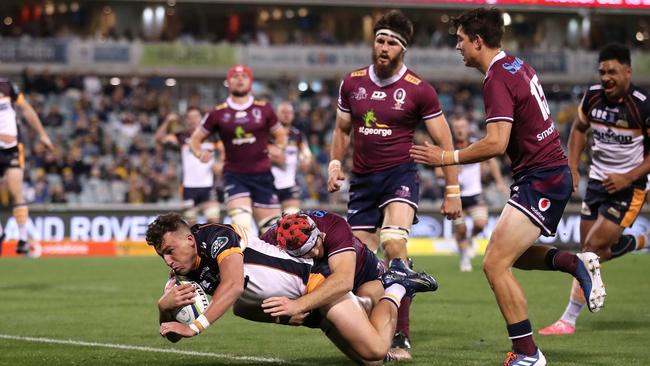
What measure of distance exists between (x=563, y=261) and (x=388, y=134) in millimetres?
2262

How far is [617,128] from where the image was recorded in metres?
11.6

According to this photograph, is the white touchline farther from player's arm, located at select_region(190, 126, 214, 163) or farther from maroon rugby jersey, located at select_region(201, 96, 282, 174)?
maroon rugby jersey, located at select_region(201, 96, 282, 174)

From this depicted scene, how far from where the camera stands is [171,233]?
7.68 m

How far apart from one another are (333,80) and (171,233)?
130ft

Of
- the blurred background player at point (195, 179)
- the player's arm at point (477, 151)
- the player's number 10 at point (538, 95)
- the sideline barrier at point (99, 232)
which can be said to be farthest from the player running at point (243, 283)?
the sideline barrier at point (99, 232)

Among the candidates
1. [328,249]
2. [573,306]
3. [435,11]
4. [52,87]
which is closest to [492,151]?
[328,249]

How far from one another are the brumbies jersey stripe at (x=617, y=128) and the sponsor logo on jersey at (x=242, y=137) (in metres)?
5.83

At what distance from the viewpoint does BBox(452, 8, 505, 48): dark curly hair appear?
331 inches

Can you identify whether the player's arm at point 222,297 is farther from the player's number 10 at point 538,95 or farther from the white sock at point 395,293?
the player's number 10 at point 538,95

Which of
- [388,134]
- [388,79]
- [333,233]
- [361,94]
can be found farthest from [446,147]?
[333,233]

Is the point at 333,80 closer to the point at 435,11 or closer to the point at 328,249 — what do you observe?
the point at 435,11

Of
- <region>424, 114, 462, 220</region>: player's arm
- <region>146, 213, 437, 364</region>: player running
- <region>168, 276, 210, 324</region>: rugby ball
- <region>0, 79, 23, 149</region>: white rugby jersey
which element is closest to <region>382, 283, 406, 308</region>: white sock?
<region>146, 213, 437, 364</region>: player running

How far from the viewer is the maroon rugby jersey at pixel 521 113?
8219mm

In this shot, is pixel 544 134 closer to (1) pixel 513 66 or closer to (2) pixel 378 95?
(1) pixel 513 66
